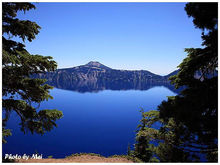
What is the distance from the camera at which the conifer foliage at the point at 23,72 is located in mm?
5797

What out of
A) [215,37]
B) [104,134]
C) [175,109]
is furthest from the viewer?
[104,134]

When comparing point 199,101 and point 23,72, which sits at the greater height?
point 23,72

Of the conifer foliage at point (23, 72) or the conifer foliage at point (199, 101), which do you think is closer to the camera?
the conifer foliage at point (199, 101)

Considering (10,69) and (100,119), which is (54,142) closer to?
(100,119)

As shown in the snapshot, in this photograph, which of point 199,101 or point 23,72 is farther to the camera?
point 23,72

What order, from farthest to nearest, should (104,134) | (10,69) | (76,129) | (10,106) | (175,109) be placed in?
(76,129)
(104,134)
(10,106)
(10,69)
(175,109)

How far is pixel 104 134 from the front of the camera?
58000 millimetres

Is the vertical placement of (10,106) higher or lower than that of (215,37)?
lower

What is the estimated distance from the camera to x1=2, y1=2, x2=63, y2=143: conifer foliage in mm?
5797

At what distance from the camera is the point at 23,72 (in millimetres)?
6156

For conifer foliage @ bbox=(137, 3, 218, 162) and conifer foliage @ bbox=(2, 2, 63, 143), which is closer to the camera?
conifer foliage @ bbox=(137, 3, 218, 162)

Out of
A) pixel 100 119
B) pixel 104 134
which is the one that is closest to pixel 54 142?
pixel 104 134

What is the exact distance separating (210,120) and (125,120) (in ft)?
237

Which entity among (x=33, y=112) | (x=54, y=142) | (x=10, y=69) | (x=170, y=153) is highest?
(x=10, y=69)
